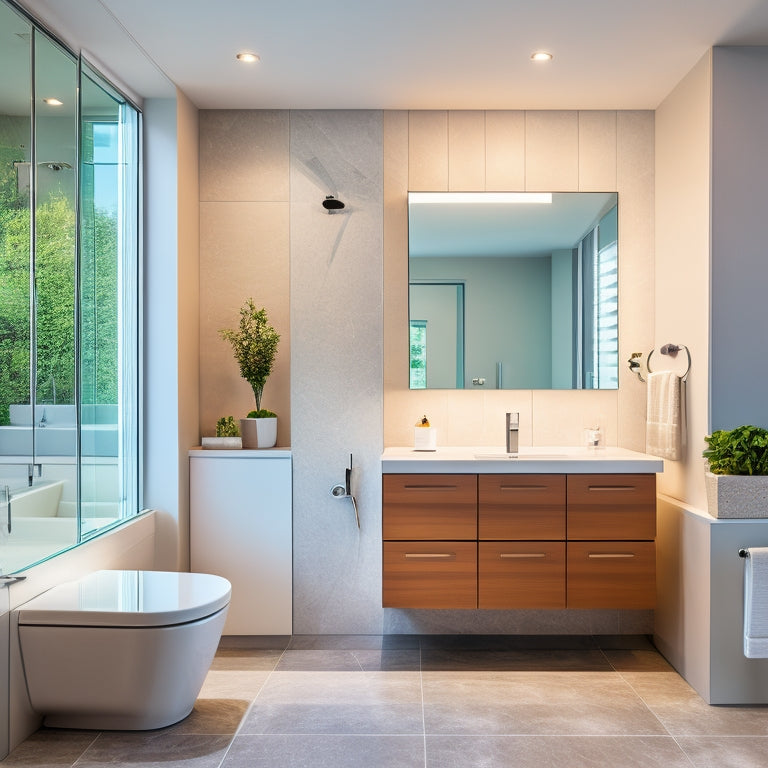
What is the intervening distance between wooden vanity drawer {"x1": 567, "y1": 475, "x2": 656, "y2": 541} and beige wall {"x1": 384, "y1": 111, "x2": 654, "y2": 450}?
50 cm

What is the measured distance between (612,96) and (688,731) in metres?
2.66

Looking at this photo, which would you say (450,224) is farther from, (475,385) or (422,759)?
(422,759)

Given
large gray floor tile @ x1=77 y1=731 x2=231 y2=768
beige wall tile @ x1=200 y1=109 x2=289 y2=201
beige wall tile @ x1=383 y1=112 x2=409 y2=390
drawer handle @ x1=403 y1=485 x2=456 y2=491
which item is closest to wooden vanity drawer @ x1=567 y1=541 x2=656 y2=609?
drawer handle @ x1=403 y1=485 x2=456 y2=491

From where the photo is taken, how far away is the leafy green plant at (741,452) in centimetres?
279

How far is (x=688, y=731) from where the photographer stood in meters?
2.56

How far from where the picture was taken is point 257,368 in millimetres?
3494

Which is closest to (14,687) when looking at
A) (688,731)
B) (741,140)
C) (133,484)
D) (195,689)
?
(195,689)

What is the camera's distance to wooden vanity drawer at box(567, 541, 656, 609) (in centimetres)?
316

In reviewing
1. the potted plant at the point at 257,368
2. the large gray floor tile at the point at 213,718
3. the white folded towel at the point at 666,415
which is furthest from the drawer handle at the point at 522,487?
the large gray floor tile at the point at 213,718

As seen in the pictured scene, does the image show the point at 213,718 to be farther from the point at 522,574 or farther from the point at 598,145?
the point at 598,145

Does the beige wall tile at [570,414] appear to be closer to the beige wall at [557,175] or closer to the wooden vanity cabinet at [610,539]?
the beige wall at [557,175]

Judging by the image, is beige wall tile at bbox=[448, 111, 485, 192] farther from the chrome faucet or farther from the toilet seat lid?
the toilet seat lid

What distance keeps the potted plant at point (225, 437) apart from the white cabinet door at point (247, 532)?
56mm

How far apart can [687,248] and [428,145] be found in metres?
1.31
